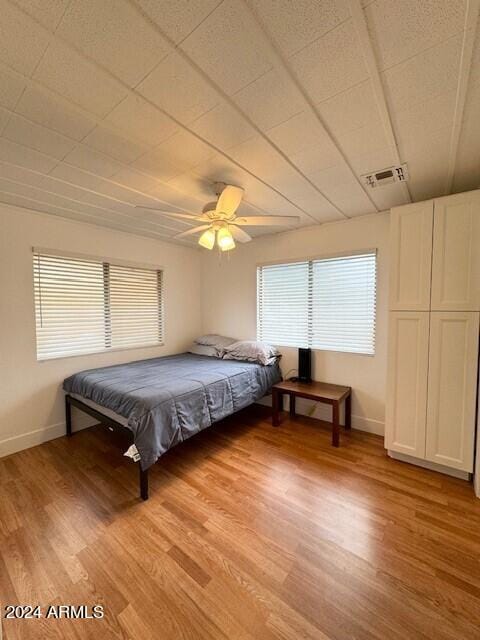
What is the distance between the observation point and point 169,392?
218 centimetres

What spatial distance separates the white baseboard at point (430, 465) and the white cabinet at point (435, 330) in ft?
0.09

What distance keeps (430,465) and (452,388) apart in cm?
73

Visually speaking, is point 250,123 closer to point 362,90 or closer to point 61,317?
point 362,90

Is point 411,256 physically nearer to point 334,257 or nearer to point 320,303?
point 334,257

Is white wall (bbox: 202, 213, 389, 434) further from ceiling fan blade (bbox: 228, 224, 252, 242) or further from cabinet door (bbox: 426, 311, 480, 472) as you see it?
ceiling fan blade (bbox: 228, 224, 252, 242)

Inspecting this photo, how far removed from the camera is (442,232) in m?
2.10

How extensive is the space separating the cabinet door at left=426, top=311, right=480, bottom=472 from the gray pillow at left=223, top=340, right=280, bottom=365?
1.73 m

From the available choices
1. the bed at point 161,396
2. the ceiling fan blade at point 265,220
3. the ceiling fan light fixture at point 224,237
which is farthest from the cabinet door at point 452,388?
the ceiling fan light fixture at point 224,237

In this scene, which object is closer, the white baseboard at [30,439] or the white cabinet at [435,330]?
the white cabinet at [435,330]

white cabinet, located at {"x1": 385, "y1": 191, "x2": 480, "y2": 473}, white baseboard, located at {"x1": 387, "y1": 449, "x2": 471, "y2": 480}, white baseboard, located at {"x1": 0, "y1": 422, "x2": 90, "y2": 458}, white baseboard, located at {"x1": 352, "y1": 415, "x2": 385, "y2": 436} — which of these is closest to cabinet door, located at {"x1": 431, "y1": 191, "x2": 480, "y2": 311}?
white cabinet, located at {"x1": 385, "y1": 191, "x2": 480, "y2": 473}

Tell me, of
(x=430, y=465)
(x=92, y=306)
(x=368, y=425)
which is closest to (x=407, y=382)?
(x=430, y=465)

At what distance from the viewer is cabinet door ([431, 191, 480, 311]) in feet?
6.54

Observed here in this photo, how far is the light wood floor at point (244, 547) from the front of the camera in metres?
1.18

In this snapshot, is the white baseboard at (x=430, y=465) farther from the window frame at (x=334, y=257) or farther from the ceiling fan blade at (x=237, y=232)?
the ceiling fan blade at (x=237, y=232)
